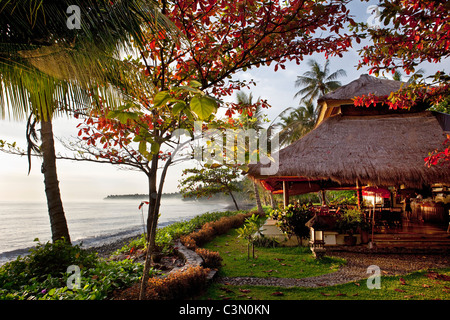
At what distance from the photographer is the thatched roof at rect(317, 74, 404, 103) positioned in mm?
9078

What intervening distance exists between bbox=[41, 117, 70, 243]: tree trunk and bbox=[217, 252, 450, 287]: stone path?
3162 millimetres

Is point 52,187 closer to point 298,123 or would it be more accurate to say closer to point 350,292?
point 350,292

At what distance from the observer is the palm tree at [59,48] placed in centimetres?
284

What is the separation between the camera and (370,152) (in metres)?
7.59

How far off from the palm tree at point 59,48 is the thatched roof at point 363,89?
7917 millimetres

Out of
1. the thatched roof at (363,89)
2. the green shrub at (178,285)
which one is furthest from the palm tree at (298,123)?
the green shrub at (178,285)

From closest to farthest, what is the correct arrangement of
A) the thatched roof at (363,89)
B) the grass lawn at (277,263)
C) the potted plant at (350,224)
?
the grass lawn at (277,263), the potted plant at (350,224), the thatched roof at (363,89)

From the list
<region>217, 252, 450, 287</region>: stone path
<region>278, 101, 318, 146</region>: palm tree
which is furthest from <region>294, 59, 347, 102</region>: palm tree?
<region>217, 252, 450, 287</region>: stone path

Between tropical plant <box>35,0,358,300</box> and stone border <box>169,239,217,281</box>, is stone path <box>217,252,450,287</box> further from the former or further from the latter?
tropical plant <box>35,0,358,300</box>

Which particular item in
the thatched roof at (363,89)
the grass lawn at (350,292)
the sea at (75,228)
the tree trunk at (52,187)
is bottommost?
the sea at (75,228)

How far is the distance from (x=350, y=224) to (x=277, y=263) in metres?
2.71

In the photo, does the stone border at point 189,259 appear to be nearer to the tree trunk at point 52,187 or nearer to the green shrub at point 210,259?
the green shrub at point 210,259

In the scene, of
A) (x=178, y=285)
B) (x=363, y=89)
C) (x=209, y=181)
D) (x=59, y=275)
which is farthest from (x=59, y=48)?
(x=209, y=181)

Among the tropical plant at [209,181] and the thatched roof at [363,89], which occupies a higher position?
the thatched roof at [363,89]
